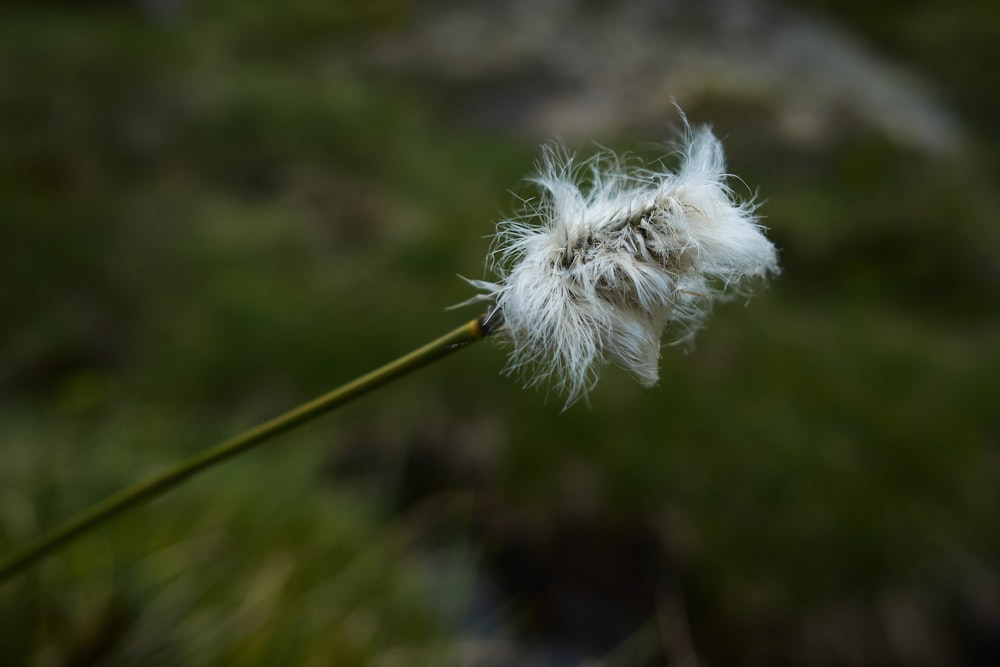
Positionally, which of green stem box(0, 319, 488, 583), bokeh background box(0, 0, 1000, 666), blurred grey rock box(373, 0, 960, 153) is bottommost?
bokeh background box(0, 0, 1000, 666)

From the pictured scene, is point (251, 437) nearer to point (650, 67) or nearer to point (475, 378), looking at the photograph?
point (475, 378)

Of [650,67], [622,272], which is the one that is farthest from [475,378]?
[650,67]

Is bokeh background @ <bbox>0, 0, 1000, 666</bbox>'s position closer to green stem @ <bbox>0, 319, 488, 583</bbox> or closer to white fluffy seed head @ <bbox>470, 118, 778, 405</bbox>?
green stem @ <bbox>0, 319, 488, 583</bbox>

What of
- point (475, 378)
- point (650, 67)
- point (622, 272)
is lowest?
point (475, 378)

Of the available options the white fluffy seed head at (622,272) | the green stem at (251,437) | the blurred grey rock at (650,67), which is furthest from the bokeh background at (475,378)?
the white fluffy seed head at (622,272)

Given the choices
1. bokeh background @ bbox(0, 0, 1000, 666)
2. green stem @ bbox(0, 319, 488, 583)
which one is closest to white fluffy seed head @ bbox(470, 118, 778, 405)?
green stem @ bbox(0, 319, 488, 583)

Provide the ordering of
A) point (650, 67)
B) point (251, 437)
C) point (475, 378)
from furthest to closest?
1. point (650, 67)
2. point (475, 378)
3. point (251, 437)
